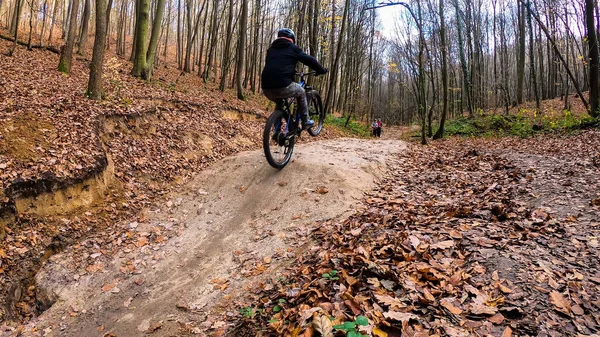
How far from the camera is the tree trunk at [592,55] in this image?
457 inches

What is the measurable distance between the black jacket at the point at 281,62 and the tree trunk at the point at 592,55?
1195 cm

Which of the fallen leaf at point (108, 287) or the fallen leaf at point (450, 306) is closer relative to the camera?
the fallen leaf at point (450, 306)

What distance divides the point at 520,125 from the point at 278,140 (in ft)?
47.8

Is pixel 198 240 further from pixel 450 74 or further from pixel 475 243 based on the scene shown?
pixel 450 74

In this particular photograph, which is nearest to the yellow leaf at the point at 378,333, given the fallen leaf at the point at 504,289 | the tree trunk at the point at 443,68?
the fallen leaf at the point at 504,289

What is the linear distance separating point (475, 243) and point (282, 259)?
7.64 ft

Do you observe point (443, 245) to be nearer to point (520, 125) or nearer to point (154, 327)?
point (154, 327)

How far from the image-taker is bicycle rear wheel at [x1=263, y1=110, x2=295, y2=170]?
20.4 feet

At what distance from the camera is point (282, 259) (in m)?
4.38

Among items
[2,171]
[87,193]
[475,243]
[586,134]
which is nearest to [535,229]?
[475,243]

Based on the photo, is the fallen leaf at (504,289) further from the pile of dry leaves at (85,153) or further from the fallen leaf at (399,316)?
the pile of dry leaves at (85,153)

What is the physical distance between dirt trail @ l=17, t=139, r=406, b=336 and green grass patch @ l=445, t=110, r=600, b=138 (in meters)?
10.2

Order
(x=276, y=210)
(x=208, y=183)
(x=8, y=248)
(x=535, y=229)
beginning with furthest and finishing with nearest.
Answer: (x=208, y=183), (x=276, y=210), (x=8, y=248), (x=535, y=229)

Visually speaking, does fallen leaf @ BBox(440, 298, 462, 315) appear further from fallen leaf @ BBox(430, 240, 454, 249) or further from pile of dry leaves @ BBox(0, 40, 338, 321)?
pile of dry leaves @ BBox(0, 40, 338, 321)
